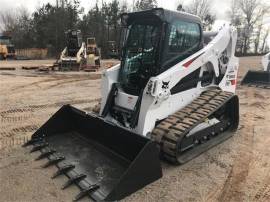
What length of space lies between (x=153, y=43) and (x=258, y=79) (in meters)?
8.77

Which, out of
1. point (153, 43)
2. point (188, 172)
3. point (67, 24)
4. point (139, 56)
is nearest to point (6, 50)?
point (67, 24)

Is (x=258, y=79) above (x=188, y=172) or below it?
above

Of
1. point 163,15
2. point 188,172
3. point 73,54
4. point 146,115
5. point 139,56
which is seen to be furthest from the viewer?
point 73,54

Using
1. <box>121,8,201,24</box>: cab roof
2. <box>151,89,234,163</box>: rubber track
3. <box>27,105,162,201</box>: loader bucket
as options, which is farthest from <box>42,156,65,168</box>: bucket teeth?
<box>121,8,201,24</box>: cab roof

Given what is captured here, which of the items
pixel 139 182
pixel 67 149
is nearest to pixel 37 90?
pixel 67 149

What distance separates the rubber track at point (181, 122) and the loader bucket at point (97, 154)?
0.42 m

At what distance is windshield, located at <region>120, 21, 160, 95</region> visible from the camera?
471 centimetres

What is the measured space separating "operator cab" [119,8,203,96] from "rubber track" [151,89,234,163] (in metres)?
0.74

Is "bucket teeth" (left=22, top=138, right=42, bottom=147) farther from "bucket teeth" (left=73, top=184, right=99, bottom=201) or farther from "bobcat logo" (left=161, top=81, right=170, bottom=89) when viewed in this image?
"bobcat logo" (left=161, top=81, right=170, bottom=89)

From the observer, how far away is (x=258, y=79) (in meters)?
12.2

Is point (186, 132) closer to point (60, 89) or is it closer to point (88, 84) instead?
point (60, 89)

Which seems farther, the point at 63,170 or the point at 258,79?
the point at 258,79

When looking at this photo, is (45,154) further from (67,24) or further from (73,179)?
(67,24)

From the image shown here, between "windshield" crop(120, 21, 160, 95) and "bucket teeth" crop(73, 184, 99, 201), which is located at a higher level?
"windshield" crop(120, 21, 160, 95)
